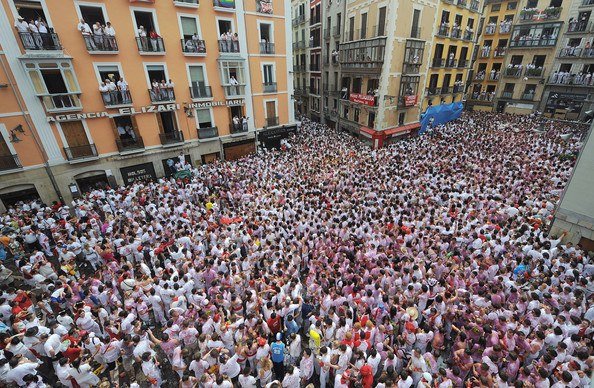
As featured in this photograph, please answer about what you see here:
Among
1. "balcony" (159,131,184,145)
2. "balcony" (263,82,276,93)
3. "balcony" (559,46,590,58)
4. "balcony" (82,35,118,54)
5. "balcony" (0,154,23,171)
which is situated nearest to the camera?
"balcony" (0,154,23,171)

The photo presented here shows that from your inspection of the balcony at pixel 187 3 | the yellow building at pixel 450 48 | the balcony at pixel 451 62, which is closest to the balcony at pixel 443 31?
the yellow building at pixel 450 48

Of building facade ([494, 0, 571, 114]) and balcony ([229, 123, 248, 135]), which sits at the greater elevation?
building facade ([494, 0, 571, 114])

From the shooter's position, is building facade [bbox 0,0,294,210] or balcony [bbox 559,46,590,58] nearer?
building facade [bbox 0,0,294,210]

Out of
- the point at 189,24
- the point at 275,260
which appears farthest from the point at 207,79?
the point at 275,260

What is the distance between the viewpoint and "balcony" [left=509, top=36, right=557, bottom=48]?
94.3 ft

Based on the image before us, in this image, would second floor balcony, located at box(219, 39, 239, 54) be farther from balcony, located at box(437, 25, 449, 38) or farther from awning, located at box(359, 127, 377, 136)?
balcony, located at box(437, 25, 449, 38)

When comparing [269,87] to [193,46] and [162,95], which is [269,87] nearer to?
[193,46]

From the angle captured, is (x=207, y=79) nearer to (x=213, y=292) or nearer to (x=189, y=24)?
(x=189, y=24)

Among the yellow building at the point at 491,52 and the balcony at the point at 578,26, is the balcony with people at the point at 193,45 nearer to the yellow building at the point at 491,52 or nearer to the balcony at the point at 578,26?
the yellow building at the point at 491,52

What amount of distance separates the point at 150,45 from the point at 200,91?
3827mm

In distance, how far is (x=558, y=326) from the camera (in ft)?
20.1

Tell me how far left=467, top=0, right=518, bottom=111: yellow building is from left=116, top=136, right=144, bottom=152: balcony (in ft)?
132

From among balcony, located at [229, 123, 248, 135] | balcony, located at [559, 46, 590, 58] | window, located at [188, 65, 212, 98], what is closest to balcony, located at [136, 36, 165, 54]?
window, located at [188, 65, 212, 98]

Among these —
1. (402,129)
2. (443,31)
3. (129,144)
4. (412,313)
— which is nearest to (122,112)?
(129,144)
